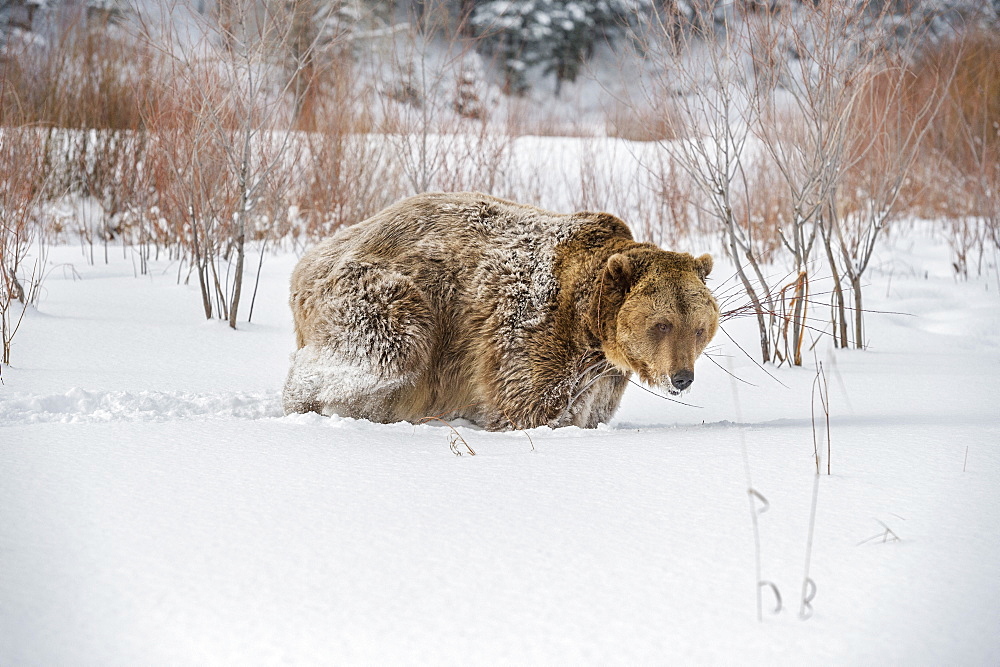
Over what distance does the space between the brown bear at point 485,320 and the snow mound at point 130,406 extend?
0.29 m

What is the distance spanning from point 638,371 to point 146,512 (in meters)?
2.10

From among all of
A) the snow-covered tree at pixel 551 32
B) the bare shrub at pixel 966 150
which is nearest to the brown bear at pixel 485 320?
the bare shrub at pixel 966 150

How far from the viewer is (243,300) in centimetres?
657

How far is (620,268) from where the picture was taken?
3.41m

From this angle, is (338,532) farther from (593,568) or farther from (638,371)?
(638,371)

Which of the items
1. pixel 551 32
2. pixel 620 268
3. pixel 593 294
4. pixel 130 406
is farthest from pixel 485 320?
pixel 551 32

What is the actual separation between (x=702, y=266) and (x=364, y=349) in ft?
5.14

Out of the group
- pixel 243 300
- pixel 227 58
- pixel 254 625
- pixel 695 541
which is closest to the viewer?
pixel 254 625

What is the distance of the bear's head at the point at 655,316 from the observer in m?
3.27

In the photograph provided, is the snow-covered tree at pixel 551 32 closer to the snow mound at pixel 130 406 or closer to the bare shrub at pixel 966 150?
the bare shrub at pixel 966 150

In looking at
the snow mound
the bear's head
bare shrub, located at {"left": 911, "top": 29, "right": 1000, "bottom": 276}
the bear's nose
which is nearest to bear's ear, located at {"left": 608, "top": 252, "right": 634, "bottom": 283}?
the bear's head

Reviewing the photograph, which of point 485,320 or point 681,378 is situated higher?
point 485,320

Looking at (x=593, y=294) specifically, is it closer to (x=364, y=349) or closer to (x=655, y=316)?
(x=655, y=316)

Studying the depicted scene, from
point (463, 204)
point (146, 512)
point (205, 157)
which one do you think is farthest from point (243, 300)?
point (146, 512)
